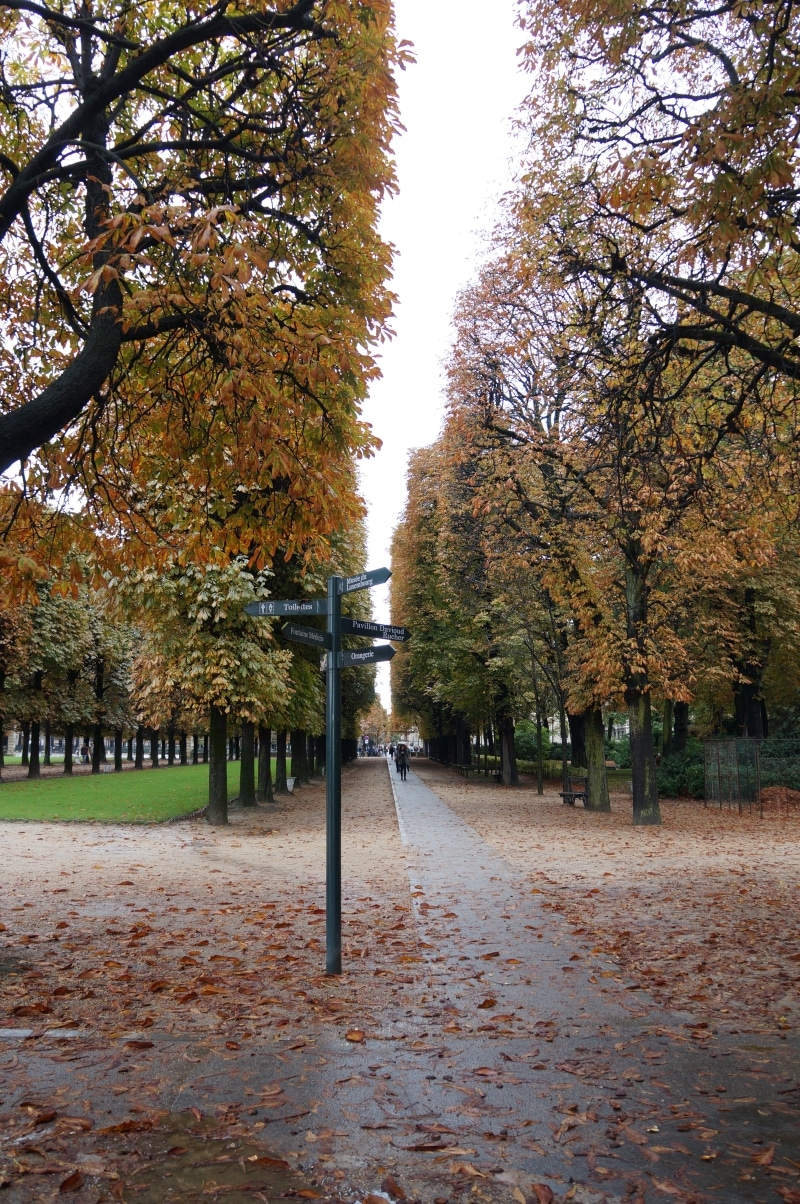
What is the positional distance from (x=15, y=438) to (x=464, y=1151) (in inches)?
186

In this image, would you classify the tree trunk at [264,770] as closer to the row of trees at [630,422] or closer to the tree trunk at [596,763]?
the row of trees at [630,422]

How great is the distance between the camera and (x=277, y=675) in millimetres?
20375

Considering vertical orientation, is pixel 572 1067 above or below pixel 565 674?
below

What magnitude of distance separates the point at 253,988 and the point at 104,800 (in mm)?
25417

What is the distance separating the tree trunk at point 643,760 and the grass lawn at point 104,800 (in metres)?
12.1

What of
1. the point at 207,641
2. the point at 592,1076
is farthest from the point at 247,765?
the point at 592,1076

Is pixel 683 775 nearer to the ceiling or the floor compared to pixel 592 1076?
nearer to the ceiling

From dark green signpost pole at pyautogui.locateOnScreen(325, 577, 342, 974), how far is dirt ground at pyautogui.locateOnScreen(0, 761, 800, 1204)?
0.28m

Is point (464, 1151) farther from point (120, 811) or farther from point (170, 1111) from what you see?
point (120, 811)

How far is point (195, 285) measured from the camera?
780 cm

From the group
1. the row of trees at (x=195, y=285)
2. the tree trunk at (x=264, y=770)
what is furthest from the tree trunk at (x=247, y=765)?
the row of trees at (x=195, y=285)

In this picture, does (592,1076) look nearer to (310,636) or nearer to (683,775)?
(310,636)

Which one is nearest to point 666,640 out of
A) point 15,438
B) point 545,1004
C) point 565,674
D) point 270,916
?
point 565,674

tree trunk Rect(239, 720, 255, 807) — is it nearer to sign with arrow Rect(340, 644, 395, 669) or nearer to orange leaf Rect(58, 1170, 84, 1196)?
sign with arrow Rect(340, 644, 395, 669)
